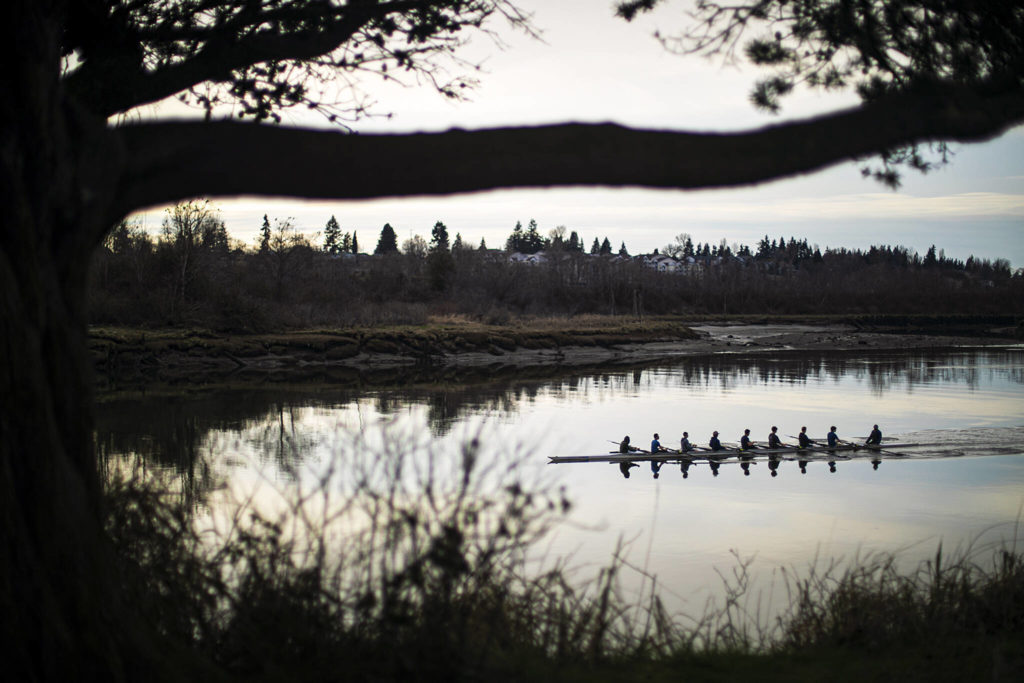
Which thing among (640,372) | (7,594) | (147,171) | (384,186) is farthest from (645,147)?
(640,372)

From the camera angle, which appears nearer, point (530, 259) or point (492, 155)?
point (492, 155)

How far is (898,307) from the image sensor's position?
100312mm

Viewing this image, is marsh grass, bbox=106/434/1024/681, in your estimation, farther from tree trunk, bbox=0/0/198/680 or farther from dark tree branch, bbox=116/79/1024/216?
dark tree branch, bbox=116/79/1024/216

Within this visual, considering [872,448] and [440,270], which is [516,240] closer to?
[440,270]

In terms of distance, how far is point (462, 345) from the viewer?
50.4 metres

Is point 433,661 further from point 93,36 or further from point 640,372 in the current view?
Answer: point 640,372

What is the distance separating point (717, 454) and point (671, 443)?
2408 mm

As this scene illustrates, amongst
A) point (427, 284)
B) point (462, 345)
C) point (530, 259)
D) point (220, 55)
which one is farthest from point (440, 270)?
point (220, 55)

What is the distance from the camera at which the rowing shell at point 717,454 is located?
21.8 m

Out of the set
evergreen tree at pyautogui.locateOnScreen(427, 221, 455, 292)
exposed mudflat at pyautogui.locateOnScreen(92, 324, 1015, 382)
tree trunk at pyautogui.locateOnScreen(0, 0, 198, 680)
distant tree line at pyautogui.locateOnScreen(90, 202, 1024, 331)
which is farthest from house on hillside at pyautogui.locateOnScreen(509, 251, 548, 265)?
tree trunk at pyautogui.locateOnScreen(0, 0, 198, 680)

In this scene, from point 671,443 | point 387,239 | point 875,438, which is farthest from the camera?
point 387,239

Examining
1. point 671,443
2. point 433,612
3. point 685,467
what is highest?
point 433,612

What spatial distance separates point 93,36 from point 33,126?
3511 millimetres

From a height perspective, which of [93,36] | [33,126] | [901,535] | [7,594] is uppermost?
[93,36]
